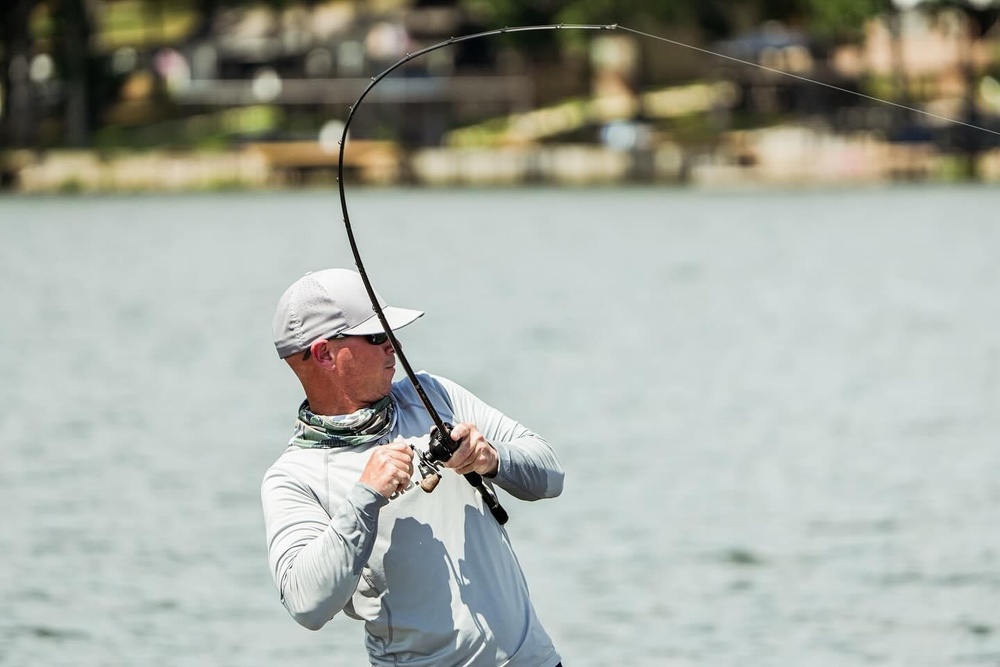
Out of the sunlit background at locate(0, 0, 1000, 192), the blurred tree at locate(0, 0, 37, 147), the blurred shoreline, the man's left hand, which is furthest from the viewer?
the blurred tree at locate(0, 0, 37, 147)

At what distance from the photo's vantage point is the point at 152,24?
116 metres

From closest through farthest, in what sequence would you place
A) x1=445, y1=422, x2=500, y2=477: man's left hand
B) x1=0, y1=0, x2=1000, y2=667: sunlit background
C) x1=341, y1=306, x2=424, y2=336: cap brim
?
x1=445, y1=422, x2=500, y2=477: man's left hand → x1=341, y1=306, x2=424, y2=336: cap brim → x1=0, y1=0, x2=1000, y2=667: sunlit background

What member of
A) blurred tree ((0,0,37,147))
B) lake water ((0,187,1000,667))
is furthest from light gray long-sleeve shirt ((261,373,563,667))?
blurred tree ((0,0,37,147))

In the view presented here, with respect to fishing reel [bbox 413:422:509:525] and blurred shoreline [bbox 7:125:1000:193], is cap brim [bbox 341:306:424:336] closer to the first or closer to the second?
fishing reel [bbox 413:422:509:525]

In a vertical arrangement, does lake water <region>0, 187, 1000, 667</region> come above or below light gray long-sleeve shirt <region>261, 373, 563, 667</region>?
below

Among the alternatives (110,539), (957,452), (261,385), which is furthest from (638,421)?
(110,539)

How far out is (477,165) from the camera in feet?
268

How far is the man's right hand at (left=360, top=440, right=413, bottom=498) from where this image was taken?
5457mm

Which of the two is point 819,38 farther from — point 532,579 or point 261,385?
point 532,579

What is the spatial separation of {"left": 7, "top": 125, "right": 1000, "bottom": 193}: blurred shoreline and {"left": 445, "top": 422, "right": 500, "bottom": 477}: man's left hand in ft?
236

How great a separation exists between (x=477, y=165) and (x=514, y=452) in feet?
250

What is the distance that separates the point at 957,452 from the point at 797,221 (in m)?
48.2

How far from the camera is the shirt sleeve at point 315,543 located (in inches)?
216

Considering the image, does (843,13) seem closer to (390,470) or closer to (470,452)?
(470,452)
